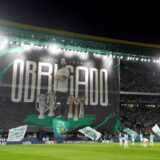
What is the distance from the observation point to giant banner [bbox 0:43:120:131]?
3353 cm

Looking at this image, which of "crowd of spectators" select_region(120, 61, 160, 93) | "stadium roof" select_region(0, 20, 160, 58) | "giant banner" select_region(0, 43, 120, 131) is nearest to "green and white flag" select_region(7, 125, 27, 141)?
"giant banner" select_region(0, 43, 120, 131)

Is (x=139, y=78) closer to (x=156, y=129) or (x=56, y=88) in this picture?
(x=156, y=129)

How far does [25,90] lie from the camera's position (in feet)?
113

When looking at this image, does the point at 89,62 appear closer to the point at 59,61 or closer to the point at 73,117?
the point at 59,61

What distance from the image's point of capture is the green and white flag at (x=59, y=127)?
3534 cm

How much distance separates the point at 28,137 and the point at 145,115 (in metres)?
25.5

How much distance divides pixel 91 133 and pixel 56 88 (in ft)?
24.2

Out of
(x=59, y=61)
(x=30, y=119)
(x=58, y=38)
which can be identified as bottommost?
(x=30, y=119)

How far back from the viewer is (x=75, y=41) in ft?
123

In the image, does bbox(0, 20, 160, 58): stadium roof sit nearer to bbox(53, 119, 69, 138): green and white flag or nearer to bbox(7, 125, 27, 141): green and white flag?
bbox(53, 119, 69, 138): green and white flag

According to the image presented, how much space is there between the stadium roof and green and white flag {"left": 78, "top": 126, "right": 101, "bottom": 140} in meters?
10.3

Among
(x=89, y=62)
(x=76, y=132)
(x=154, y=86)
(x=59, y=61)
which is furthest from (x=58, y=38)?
(x=154, y=86)

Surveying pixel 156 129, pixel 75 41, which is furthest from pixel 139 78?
pixel 75 41

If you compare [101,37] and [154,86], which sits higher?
[101,37]
